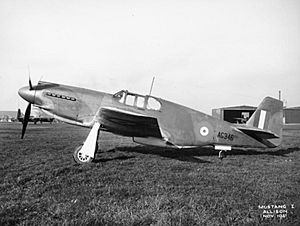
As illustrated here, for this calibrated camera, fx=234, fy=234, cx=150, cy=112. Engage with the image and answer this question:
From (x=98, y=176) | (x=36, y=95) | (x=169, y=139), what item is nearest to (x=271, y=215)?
(x=98, y=176)

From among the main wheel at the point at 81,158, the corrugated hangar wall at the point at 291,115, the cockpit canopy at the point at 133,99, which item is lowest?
the corrugated hangar wall at the point at 291,115

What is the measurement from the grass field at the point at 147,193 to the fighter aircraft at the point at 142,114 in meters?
1.23

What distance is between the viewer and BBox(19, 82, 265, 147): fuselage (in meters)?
7.78

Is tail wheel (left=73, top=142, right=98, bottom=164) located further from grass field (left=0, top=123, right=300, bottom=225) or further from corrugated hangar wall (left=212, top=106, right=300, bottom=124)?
corrugated hangar wall (left=212, top=106, right=300, bottom=124)

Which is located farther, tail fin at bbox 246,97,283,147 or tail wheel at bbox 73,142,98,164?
tail fin at bbox 246,97,283,147

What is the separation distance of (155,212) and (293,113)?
44229mm

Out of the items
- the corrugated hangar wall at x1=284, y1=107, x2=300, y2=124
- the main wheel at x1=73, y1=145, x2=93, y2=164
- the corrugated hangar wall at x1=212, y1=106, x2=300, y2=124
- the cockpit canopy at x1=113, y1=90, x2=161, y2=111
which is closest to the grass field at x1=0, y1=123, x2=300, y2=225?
the main wheel at x1=73, y1=145, x2=93, y2=164

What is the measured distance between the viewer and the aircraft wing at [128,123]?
6.74 meters

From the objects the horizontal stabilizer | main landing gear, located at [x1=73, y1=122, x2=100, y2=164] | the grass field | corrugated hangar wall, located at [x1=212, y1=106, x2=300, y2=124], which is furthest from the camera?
corrugated hangar wall, located at [x1=212, y1=106, x2=300, y2=124]

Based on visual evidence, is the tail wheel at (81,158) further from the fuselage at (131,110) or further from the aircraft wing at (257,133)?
the aircraft wing at (257,133)

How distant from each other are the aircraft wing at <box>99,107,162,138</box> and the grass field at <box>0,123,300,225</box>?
3.97 feet

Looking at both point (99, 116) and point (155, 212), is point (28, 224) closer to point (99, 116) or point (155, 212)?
point (155, 212)

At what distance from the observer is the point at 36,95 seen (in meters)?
7.80

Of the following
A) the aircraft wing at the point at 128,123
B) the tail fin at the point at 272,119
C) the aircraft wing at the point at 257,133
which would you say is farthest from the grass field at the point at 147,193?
the tail fin at the point at 272,119
